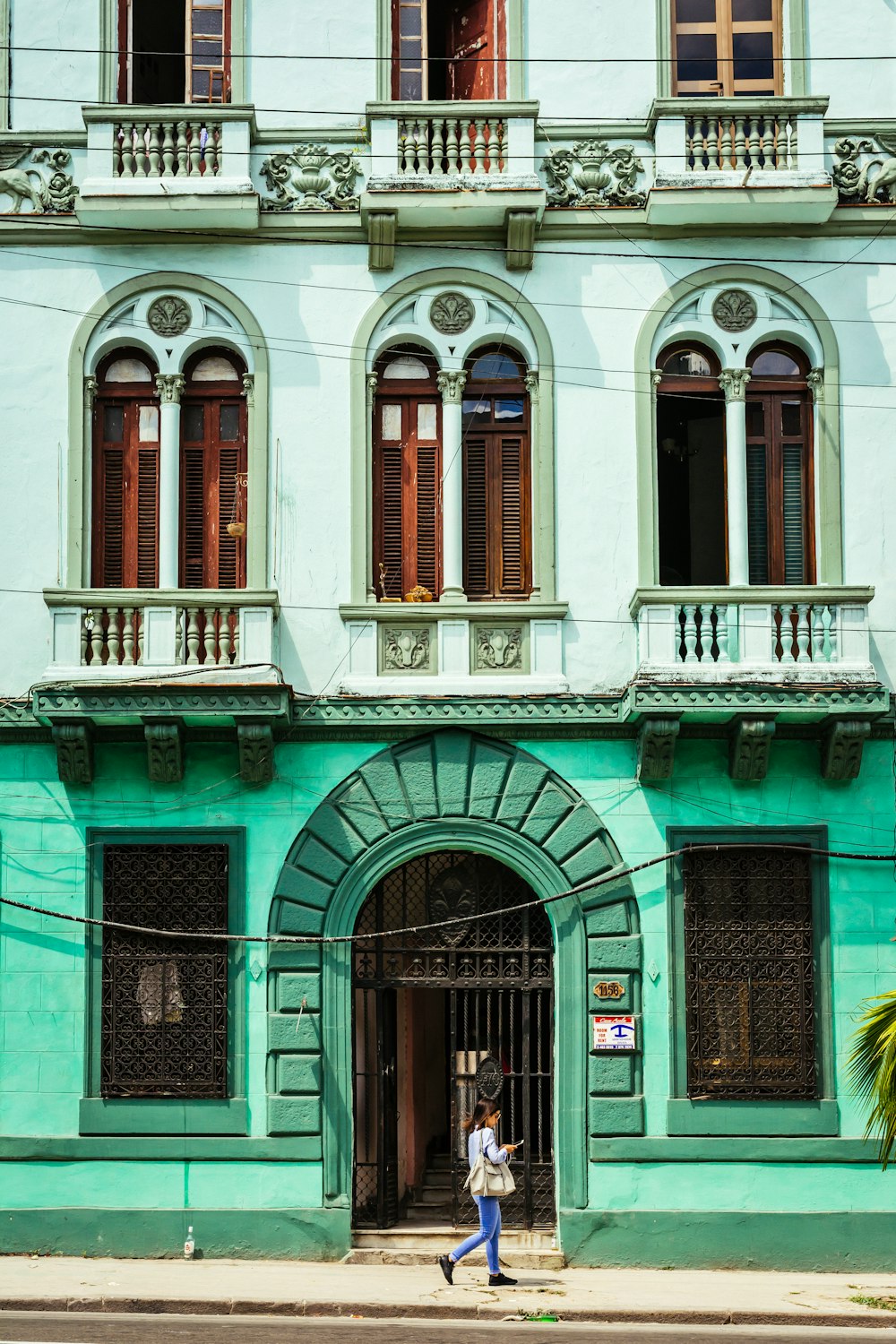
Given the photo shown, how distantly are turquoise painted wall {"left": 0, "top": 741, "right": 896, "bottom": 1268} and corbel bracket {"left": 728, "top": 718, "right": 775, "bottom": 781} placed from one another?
0.58 ft

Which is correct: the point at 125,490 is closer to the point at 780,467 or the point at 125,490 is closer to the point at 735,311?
the point at 735,311

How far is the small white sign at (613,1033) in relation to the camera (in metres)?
17.6

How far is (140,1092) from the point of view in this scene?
58.2 feet

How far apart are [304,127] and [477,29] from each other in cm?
223

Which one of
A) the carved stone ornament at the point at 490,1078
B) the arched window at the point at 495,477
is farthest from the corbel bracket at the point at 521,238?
the carved stone ornament at the point at 490,1078

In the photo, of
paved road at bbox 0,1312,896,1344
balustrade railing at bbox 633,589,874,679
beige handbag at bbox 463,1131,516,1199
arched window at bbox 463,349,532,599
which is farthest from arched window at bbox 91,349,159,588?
paved road at bbox 0,1312,896,1344

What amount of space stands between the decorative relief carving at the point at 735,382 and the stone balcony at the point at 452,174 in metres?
2.30

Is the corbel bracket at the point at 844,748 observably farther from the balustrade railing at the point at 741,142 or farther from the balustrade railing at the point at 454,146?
the balustrade railing at the point at 454,146

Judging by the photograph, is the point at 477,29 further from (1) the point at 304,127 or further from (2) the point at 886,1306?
(2) the point at 886,1306

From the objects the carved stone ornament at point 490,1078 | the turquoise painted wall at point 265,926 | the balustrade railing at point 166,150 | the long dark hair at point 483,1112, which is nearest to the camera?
the long dark hair at point 483,1112

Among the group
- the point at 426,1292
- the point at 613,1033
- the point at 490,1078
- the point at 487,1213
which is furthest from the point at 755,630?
the point at 426,1292

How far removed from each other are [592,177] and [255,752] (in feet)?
22.2

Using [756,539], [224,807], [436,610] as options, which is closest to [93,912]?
[224,807]

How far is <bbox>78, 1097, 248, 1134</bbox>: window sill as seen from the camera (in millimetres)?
17609
